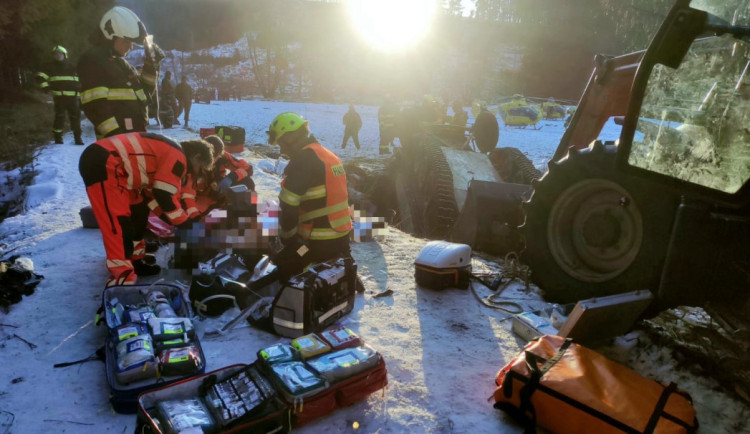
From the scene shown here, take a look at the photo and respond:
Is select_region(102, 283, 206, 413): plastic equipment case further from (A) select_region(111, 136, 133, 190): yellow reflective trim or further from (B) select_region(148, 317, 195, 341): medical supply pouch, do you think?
(A) select_region(111, 136, 133, 190): yellow reflective trim

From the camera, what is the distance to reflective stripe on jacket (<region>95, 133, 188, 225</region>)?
4012mm

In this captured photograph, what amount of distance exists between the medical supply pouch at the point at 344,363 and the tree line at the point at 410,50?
1322 inches

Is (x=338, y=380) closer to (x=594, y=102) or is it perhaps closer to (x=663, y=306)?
(x=663, y=306)

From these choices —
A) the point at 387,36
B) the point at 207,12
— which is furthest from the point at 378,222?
the point at 207,12

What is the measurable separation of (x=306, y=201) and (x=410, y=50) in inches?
1794

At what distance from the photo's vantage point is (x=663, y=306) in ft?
9.62

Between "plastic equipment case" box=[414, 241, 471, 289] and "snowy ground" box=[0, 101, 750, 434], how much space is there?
0.09 m

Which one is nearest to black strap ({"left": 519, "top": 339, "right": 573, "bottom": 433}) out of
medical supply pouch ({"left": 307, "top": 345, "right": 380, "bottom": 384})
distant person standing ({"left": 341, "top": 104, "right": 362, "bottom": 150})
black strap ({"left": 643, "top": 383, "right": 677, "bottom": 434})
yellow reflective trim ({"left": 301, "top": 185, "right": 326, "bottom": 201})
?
black strap ({"left": 643, "top": 383, "right": 677, "bottom": 434})

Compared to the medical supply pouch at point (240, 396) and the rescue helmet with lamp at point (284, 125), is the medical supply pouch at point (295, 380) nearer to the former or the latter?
the medical supply pouch at point (240, 396)

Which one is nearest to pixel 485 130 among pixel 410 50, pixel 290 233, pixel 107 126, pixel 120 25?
pixel 290 233

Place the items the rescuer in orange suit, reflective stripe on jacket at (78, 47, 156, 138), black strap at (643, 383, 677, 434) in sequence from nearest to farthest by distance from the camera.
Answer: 1. black strap at (643, 383, 677, 434)
2. the rescuer in orange suit
3. reflective stripe on jacket at (78, 47, 156, 138)

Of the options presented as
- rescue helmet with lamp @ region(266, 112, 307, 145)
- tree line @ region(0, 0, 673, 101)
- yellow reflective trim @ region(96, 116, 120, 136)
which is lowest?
yellow reflective trim @ region(96, 116, 120, 136)

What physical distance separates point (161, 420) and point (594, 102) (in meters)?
4.45

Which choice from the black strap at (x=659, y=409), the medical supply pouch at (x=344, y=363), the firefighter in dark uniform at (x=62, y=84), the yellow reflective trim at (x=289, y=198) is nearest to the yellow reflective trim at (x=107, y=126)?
the yellow reflective trim at (x=289, y=198)
